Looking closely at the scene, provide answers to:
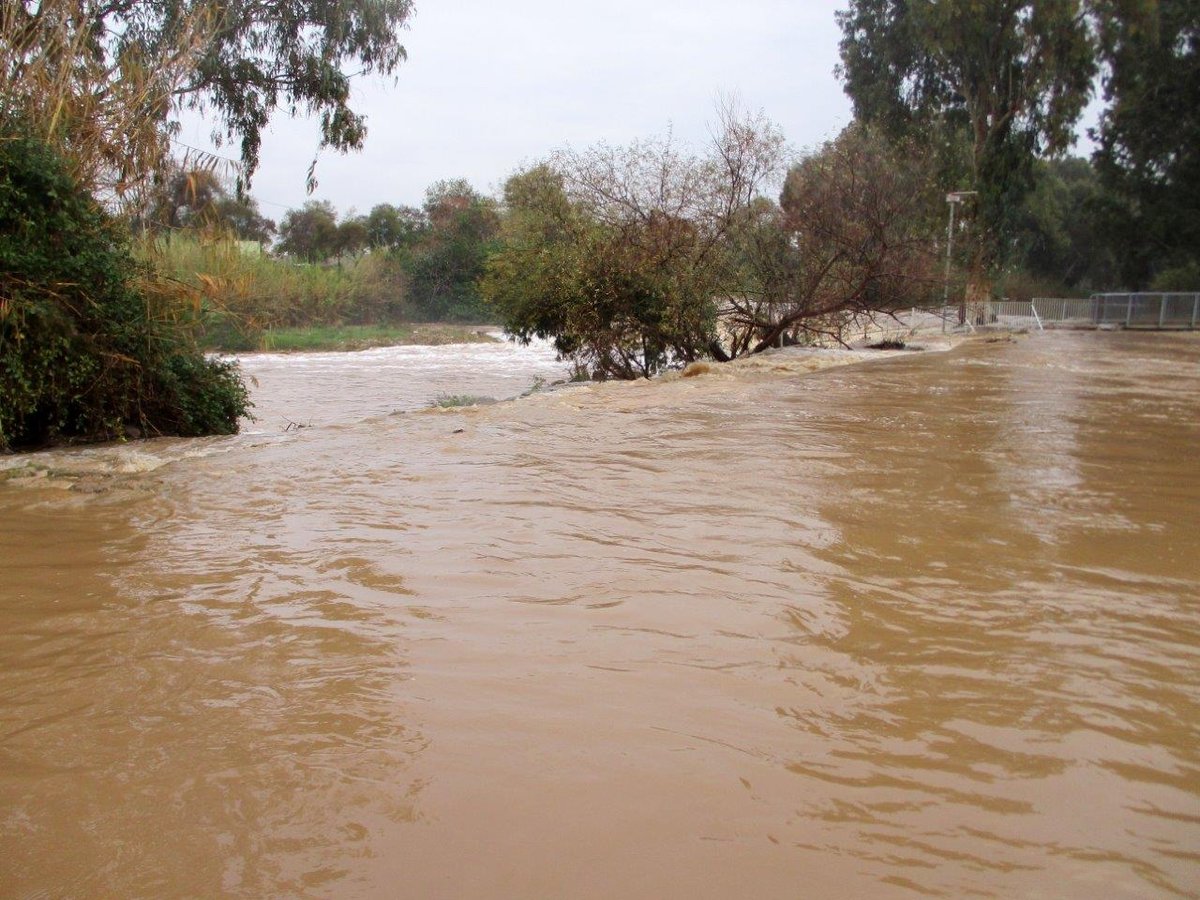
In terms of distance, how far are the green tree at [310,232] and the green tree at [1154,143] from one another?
40.7m

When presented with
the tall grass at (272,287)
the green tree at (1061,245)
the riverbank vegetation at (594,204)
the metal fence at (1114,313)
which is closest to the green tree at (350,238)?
the tall grass at (272,287)

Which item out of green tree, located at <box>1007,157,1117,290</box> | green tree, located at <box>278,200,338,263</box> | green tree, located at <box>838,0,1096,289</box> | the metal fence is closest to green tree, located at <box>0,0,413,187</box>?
green tree, located at <box>838,0,1096,289</box>

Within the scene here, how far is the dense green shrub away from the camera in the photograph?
8.29m

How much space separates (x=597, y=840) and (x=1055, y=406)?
1104 centimetres

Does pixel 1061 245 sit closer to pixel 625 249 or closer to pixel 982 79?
pixel 982 79

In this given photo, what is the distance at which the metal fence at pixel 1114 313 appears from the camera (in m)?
39.3

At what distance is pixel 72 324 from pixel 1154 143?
155 feet

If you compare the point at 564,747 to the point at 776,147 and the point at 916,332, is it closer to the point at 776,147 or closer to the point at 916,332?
the point at 776,147

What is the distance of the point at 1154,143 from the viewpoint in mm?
43812

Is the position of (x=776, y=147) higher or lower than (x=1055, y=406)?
higher

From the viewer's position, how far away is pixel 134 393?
384 inches

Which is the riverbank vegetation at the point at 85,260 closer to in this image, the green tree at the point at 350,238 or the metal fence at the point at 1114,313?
the metal fence at the point at 1114,313

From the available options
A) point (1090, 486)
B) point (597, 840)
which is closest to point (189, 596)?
point (597, 840)

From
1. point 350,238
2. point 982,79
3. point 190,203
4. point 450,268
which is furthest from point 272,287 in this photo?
point 190,203
